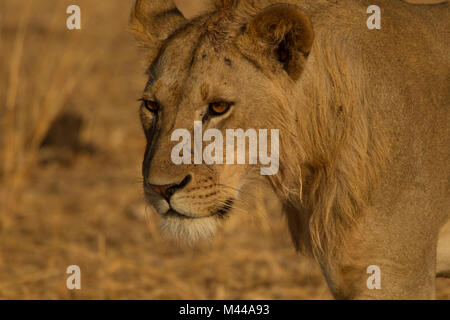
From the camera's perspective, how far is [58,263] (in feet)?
16.8

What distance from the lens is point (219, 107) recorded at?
2711 millimetres

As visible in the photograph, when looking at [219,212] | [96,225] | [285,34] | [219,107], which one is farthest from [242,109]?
[96,225]

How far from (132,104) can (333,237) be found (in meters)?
6.42

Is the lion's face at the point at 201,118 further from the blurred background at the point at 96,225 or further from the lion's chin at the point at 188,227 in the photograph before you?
the blurred background at the point at 96,225

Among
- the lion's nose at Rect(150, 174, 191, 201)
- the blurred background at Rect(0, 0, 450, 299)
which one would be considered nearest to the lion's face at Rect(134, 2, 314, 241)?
the lion's nose at Rect(150, 174, 191, 201)

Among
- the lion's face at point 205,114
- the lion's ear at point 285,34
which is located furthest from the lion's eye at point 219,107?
the lion's ear at point 285,34

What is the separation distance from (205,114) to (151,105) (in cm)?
32

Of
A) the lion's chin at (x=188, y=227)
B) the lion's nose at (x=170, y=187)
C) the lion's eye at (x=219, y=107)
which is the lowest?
the lion's chin at (x=188, y=227)

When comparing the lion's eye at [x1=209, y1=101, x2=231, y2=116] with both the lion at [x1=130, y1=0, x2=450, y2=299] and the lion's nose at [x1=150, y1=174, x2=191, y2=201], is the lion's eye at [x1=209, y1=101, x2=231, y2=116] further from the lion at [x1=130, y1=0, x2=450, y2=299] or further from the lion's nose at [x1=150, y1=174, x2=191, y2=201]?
the lion's nose at [x1=150, y1=174, x2=191, y2=201]

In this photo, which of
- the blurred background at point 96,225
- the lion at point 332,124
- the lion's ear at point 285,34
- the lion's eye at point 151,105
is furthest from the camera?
the blurred background at point 96,225

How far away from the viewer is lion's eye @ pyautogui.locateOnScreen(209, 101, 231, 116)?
2709 millimetres

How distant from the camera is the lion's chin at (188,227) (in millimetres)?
2754

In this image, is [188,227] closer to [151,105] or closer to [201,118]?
[201,118]
